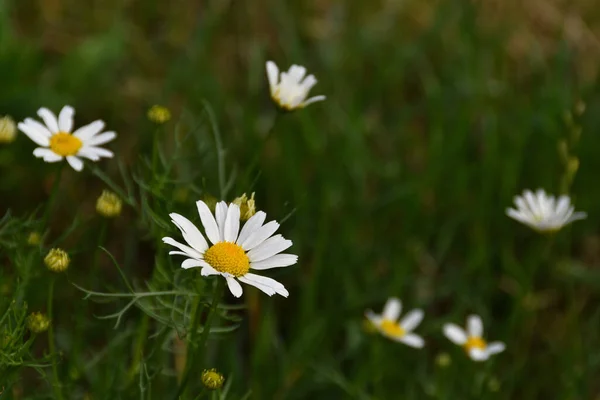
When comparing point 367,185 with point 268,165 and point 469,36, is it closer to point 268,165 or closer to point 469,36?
point 268,165

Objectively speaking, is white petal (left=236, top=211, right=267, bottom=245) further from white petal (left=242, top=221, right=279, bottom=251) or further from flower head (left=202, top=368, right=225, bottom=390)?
flower head (left=202, top=368, right=225, bottom=390)

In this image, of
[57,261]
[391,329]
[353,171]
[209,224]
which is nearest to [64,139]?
[57,261]

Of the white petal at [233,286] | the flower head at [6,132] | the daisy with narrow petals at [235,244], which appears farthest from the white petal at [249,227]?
the flower head at [6,132]

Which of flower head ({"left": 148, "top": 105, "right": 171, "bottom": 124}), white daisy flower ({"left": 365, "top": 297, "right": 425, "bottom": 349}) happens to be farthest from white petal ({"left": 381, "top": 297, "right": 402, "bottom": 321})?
flower head ({"left": 148, "top": 105, "right": 171, "bottom": 124})

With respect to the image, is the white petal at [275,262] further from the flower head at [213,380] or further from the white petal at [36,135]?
the white petal at [36,135]

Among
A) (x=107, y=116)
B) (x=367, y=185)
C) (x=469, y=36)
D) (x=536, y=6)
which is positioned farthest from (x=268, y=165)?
(x=536, y=6)

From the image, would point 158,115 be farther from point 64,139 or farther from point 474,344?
point 474,344
